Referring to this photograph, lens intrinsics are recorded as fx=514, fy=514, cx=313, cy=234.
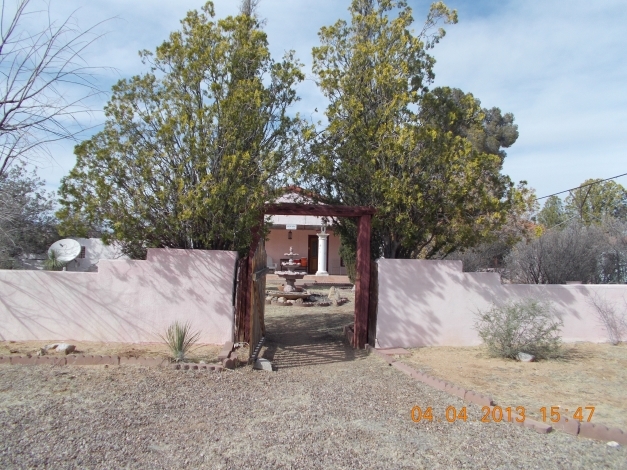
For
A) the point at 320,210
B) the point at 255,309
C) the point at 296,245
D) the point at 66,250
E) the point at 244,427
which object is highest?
the point at 296,245

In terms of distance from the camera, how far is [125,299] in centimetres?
866

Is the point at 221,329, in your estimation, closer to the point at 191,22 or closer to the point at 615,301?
the point at 191,22

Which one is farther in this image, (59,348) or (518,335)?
(518,335)

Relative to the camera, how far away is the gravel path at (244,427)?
434 cm

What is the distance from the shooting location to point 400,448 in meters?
4.66

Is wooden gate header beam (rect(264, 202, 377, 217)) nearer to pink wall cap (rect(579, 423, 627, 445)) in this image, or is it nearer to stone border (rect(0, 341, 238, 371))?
stone border (rect(0, 341, 238, 371))

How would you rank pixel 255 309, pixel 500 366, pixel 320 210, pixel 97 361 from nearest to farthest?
pixel 97 361, pixel 500 366, pixel 255 309, pixel 320 210

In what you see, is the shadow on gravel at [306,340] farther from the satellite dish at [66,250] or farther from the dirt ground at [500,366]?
the satellite dish at [66,250]

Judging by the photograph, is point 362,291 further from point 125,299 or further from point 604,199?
point 604,199

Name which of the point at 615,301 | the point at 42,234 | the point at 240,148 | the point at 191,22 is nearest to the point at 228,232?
the point at 240,148

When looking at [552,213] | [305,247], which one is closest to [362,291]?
[305,247]

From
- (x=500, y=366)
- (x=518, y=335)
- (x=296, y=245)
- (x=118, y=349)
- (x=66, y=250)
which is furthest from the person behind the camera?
(x=296, y=245)

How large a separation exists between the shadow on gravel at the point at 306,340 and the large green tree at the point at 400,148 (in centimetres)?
211

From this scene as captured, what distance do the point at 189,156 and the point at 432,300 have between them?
501 cm
